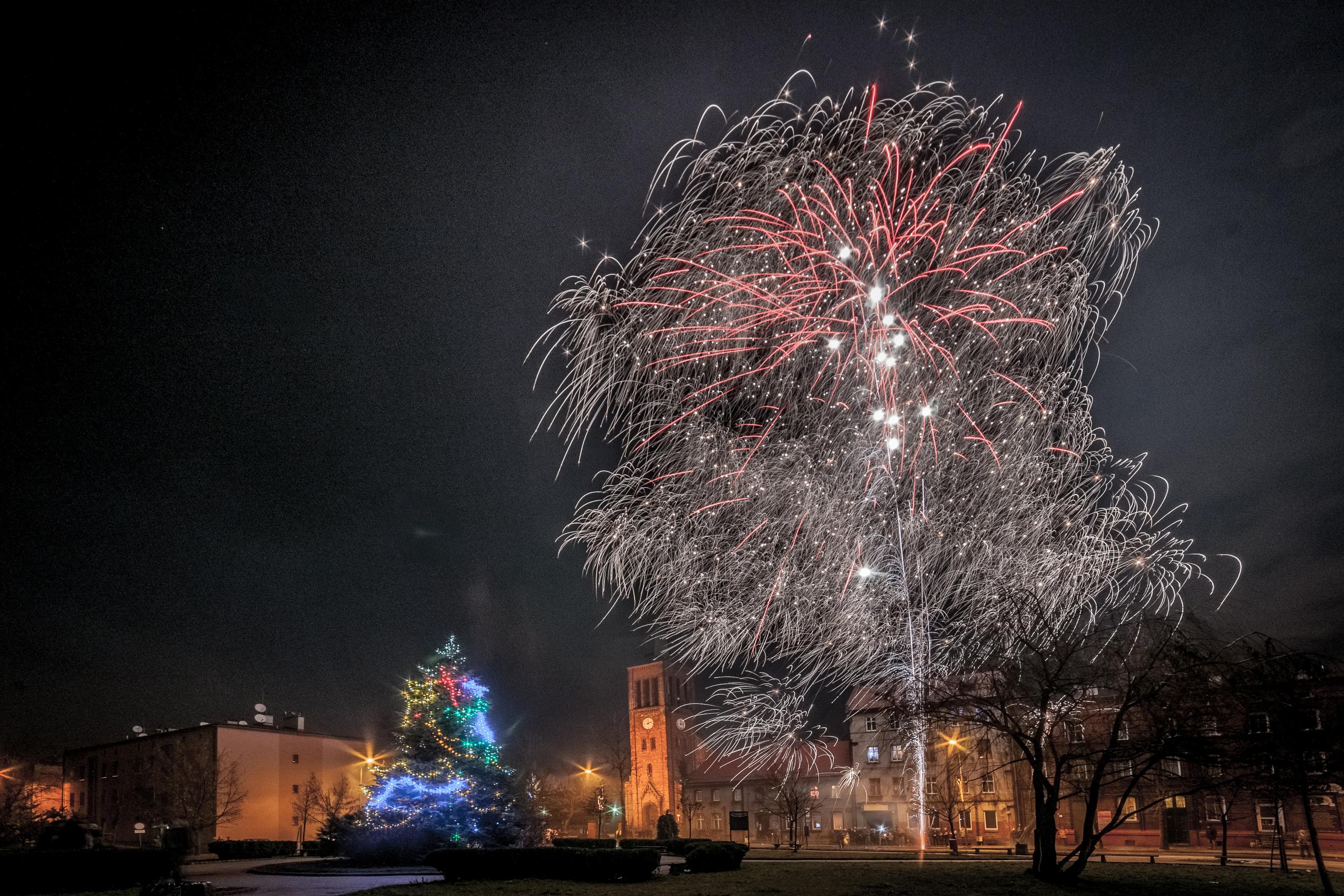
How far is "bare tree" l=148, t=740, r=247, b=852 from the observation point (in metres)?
55.0

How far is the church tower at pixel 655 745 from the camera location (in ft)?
286

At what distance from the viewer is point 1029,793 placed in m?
52.4

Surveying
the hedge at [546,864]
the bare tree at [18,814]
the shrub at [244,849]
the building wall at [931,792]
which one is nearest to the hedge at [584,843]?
the hedge at [546,864]

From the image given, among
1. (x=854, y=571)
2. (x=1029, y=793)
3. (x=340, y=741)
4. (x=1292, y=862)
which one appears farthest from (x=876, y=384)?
(x=340, y=741)

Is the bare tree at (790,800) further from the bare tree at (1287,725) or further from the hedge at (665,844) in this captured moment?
the bare tree at (1287,725)

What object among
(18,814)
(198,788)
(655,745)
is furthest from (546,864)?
(655,745)

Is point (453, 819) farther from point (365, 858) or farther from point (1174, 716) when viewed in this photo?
point (1174, 716)

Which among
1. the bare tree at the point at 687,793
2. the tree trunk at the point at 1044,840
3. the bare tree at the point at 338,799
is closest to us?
the tree trunk at the point at 1044,840

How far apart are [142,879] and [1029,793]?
1837 inches

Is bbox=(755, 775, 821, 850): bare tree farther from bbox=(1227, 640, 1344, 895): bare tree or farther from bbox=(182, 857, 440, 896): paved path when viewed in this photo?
bbox=(1227, 640, 1344, 895): bare tree

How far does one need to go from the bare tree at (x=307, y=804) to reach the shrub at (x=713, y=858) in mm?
41093

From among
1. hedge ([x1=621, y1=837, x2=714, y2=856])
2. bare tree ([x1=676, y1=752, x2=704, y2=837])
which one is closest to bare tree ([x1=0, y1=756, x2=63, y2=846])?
hedge ([x1=621, y1=837, x2=714, y2=856])

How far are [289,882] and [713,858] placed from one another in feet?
38.6

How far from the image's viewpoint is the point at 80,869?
20.6m
